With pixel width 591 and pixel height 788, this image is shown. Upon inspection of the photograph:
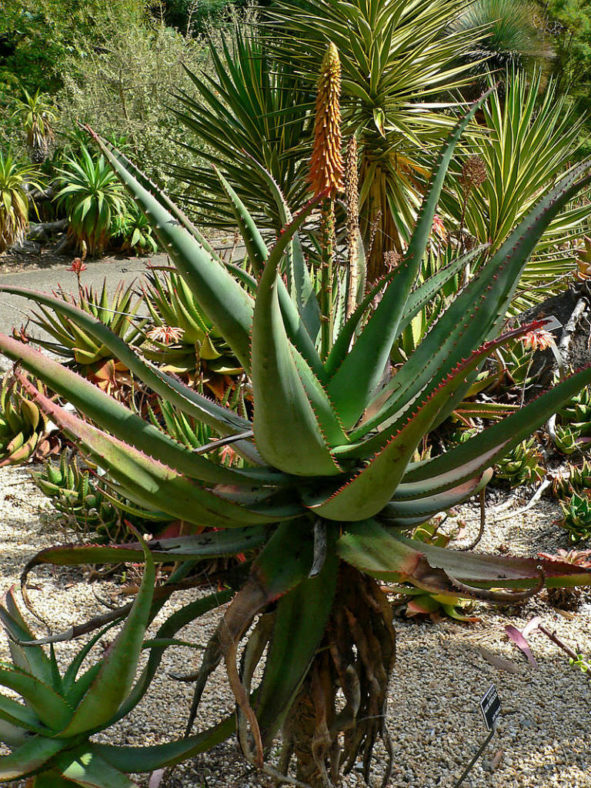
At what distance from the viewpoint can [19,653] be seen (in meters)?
1.62

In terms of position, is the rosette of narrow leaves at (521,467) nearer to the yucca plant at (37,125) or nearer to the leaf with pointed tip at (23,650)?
the leaf with pointed tip at (23,650)

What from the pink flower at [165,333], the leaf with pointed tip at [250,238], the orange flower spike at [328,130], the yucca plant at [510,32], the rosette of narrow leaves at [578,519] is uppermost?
the yucca plant at [510,32]

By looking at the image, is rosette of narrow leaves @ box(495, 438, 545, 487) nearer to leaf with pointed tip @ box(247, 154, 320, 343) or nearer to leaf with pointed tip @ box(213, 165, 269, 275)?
leaf with pointed tip @ box(247, 154, 320, 343)

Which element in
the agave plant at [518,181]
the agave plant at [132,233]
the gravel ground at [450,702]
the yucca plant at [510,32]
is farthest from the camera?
the yucca plant at [510,32]

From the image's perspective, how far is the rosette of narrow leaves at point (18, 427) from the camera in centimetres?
422

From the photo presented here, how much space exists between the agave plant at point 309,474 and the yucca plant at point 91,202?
1159 cm

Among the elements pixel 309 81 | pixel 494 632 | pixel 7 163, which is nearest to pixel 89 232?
pixel 7 163

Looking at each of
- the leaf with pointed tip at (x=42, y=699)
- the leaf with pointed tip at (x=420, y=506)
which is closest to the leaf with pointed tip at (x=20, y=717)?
the leaf with pointed tip at (x=42, y=699)

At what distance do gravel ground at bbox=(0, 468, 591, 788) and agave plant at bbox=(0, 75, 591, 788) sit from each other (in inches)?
18.5

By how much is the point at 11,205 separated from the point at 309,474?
12.6 m

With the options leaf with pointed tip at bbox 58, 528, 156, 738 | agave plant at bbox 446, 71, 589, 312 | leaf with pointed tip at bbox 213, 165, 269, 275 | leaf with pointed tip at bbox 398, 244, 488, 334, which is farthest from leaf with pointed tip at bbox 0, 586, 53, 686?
agave plant at bbox 446, 71, 589, 312

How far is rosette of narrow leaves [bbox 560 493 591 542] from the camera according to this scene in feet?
10.2

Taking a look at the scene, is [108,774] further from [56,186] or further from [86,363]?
[56,186]

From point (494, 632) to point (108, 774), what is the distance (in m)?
1.73
